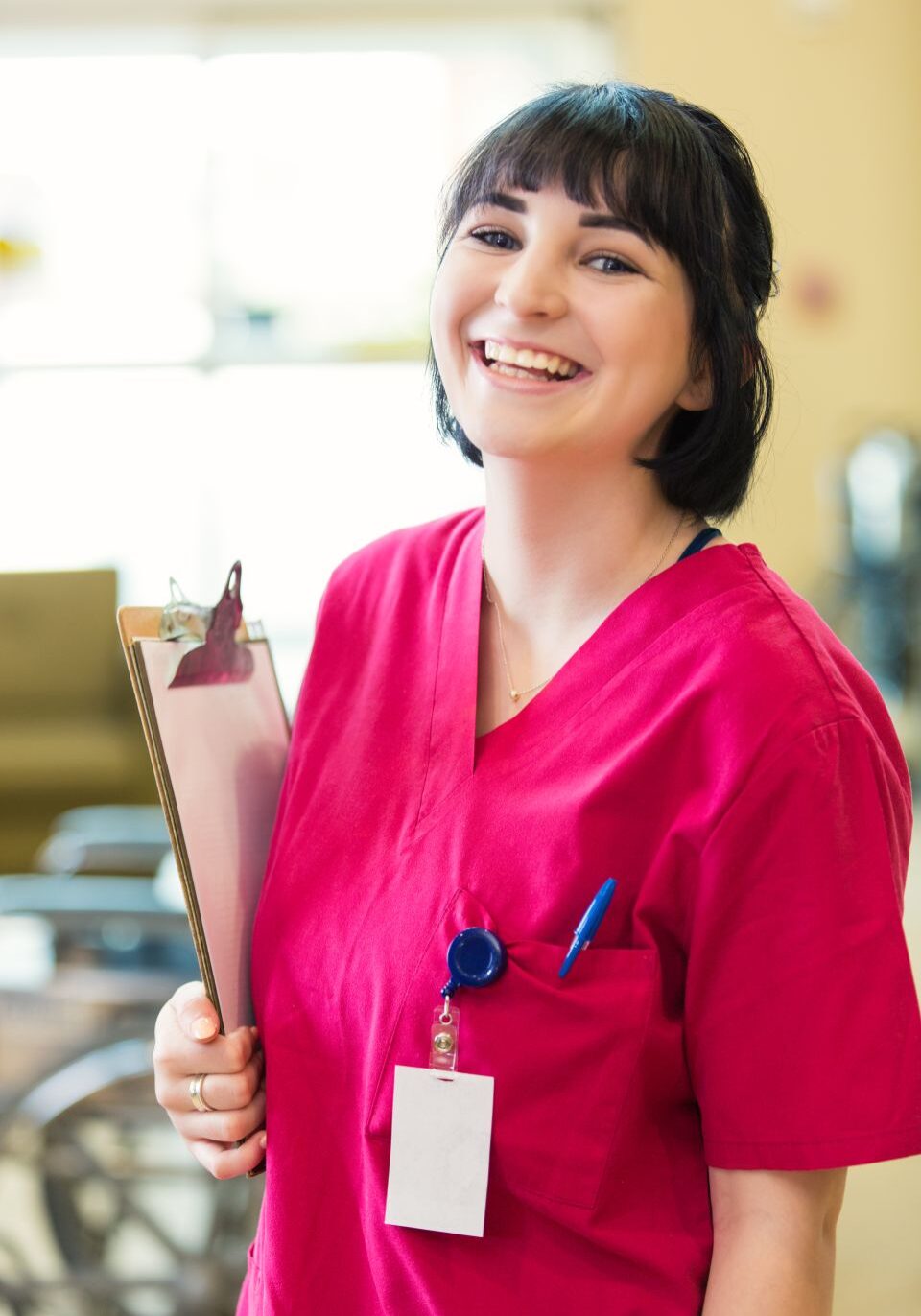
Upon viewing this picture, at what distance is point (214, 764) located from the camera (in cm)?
103

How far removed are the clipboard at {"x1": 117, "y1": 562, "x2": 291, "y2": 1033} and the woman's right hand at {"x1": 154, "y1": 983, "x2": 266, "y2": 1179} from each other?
0.7 inches

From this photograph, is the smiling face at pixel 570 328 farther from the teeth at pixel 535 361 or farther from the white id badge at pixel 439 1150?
the white id badge at pixel 439 1150

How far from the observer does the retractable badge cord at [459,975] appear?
85 cm

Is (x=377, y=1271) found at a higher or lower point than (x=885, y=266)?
lower

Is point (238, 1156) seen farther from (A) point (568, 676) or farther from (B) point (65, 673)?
(B) point (65, 673)

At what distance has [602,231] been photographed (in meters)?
0.91

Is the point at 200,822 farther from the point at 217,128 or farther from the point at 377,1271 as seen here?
the point at 217,128

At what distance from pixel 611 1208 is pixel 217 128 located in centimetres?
507

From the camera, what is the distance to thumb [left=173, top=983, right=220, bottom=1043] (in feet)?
3.25

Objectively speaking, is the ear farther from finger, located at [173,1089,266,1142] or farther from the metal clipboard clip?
finger, located at [173,1089,266,1142]

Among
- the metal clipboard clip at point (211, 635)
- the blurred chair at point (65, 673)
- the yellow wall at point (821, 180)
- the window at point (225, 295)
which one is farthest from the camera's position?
the window at point (225, 295)

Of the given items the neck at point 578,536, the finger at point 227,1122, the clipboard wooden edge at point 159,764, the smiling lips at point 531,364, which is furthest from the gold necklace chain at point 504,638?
the finger at point 227,1122

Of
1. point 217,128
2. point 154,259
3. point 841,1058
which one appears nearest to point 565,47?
point 217,128

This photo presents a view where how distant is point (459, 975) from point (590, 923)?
92 millimetres
